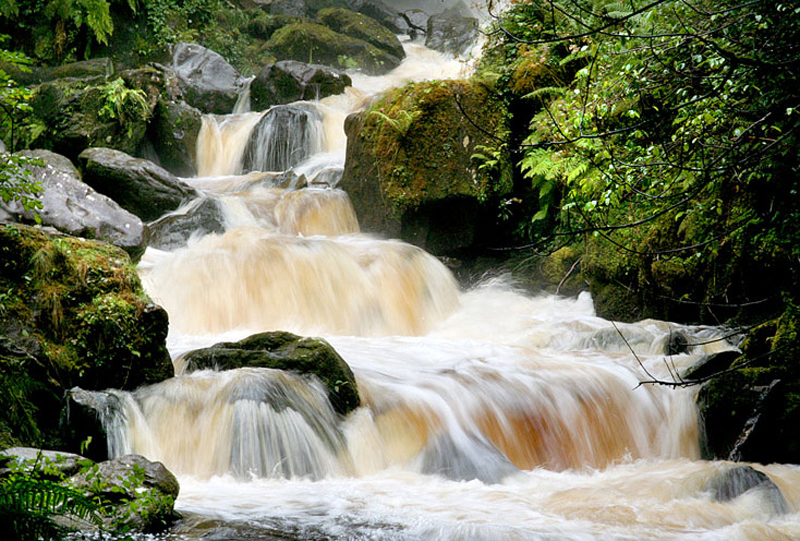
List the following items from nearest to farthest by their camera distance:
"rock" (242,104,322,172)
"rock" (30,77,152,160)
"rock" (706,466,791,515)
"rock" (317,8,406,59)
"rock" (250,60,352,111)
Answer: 1. "rock" (706,466,791,515)
2. "rock" (30,77,152,160)
3. "rock" (242,104,322,172)
4. "rock" (250,60,352,111)
5. "rock" (317,8,406,59)

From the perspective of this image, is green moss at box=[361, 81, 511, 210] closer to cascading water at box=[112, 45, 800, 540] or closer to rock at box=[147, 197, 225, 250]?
cascading water at box=[112, 45, 800, 540]

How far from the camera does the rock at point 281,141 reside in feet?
43.6

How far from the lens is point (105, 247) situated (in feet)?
18.7

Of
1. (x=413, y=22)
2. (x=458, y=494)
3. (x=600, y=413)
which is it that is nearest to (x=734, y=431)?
(x=600, y=413)

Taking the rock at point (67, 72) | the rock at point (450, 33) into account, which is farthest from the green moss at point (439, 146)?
the rock at point (450, 33)

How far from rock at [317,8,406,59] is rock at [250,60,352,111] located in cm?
718

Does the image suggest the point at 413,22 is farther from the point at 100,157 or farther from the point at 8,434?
the point at 8,434

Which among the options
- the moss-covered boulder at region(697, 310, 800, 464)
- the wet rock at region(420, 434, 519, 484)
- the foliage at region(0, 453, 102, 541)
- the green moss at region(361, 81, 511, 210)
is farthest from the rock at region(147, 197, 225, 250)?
the foliage at region(0, 453, 102, 541)

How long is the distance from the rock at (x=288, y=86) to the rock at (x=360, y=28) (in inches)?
283

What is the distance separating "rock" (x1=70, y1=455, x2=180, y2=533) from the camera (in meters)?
2.99

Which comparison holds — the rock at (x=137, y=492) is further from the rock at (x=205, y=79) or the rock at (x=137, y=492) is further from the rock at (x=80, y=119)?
the rock at (x=205, y=79)

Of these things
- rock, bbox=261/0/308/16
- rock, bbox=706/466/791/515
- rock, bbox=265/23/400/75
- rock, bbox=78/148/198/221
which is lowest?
rock, bbox=706/466/791/515

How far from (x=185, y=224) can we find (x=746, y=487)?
787 cm

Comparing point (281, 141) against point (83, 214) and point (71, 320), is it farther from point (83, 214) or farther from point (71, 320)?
point (71, 320)
